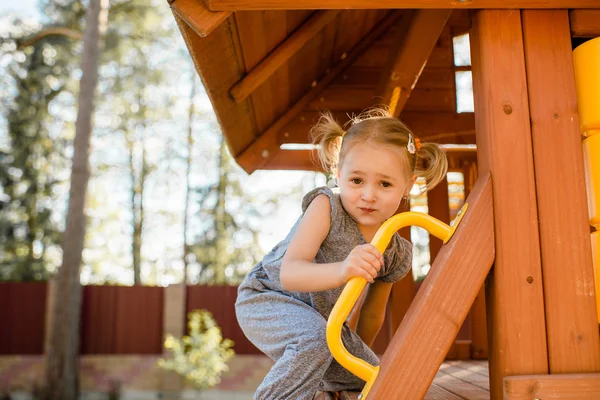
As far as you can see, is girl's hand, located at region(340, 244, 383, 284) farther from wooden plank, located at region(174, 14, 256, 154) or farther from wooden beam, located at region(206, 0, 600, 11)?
wooden plank, located at region(174, 14, 256, 154)

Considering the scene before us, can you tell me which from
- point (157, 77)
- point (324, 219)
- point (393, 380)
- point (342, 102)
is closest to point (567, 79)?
point (324, 219)

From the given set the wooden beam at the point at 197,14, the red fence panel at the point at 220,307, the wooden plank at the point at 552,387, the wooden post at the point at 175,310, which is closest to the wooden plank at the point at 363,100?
the wooden beam at the point at 197,14

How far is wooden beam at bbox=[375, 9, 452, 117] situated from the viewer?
8.90ft

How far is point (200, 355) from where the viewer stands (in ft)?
34.3

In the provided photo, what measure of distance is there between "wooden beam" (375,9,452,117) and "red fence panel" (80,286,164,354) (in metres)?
9.25

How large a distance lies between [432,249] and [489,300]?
2.94m

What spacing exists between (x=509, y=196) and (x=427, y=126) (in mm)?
Answer: 2622

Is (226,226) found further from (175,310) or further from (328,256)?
(328,256)

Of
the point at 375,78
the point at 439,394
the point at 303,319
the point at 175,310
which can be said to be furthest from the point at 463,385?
the point at 175,310

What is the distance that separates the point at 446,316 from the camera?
4.97 feet

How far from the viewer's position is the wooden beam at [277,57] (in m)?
2.71

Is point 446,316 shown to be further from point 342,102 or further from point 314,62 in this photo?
point 342,102

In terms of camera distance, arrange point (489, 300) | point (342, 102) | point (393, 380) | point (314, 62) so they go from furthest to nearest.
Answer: point (342, 102) < point (314, 62) < point (489, 300) < point (393, 380)

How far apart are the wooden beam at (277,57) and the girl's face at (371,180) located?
0.94 m
